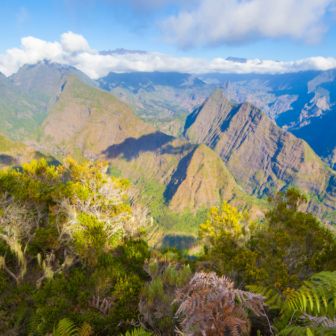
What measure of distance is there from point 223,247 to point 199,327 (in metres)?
14.7

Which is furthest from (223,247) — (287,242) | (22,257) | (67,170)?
(67,170)

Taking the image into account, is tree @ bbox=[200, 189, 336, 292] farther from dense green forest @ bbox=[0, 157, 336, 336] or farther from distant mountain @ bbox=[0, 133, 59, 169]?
distant mountain @ bbox=[0, 133, 59, 169]

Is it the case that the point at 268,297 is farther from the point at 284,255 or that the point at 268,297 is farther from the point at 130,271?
the point at 130,271

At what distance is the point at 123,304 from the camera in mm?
11133

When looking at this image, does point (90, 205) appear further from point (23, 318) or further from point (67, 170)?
point (23, 318)

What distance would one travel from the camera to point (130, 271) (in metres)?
14.9

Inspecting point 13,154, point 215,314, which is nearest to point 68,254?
point 215,314

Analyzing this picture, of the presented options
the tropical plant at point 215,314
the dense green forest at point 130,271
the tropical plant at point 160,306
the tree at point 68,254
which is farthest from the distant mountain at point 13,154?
the tropical plant at point 215,314

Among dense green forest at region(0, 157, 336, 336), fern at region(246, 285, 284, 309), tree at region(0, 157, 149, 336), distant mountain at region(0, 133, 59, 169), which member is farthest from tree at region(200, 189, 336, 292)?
distant mountain at region(0, 133, 59, 169)

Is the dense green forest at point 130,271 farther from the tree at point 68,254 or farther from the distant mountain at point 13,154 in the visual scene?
the distant mountain at point 13,154

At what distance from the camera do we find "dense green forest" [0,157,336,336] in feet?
17.0

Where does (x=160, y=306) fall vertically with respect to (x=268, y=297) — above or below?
below

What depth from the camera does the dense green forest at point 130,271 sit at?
5191mm

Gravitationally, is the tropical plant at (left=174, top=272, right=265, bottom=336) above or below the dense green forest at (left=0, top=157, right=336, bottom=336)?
above
